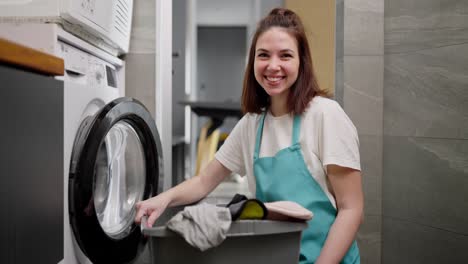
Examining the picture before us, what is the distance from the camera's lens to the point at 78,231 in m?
1.30

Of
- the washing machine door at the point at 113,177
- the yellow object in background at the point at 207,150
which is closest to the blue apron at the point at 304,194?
the washing machine door at the point at 113,177

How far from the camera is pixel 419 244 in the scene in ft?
6.01

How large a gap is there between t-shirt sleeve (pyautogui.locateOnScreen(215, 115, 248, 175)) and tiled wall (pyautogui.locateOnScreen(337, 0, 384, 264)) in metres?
0.70

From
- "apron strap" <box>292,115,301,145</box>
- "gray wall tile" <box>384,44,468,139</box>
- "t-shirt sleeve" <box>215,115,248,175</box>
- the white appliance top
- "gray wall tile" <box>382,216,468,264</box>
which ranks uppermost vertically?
the white appliance top

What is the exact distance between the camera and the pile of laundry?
87 cm

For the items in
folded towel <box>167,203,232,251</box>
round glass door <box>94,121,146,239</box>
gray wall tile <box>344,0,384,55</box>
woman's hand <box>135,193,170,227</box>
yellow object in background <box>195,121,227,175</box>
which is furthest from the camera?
yellow object in background <box>195,121,227,175</box>

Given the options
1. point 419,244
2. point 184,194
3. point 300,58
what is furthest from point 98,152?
point 419,244

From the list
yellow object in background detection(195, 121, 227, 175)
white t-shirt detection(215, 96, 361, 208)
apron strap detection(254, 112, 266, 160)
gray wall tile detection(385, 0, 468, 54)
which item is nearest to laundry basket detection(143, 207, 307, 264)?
white t-shirt detection(215, 96, 361, 208)

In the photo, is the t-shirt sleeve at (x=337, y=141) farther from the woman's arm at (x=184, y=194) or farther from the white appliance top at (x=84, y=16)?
the white appliance top at (x=84, y=16)

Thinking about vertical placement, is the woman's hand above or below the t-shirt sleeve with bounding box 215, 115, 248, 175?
below

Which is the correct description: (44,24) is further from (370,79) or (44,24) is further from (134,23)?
(370,79)

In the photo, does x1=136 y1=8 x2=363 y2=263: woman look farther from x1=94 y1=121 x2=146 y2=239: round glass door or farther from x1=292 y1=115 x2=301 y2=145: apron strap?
x1=94 y1=121 x2=146 y2=239: round glass door

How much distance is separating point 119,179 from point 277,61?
87cm

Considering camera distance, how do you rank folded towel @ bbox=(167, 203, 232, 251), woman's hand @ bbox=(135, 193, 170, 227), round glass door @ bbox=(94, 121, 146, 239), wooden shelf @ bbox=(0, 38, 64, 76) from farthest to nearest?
round glass door @ bbox=(94, 121, 146, 239)
woman's hand @ bbox=(135, 193, 170, 227)
folded towel @ bbox=(167, 203, 232, 251)
wooden shelf @ bbox=(0, 38, 64, 76)
